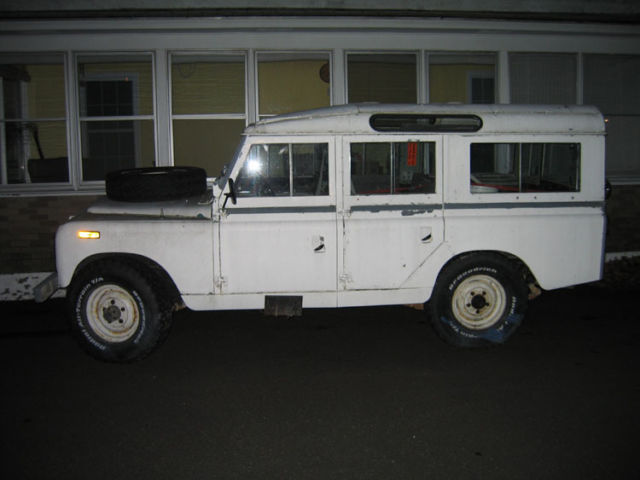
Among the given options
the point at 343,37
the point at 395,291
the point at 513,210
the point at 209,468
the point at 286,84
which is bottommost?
the point at 209,468

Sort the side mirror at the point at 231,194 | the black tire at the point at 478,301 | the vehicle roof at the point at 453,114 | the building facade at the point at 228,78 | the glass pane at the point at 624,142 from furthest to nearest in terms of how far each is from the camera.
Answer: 1. the glass pane at the point at 624,142
2. the building facade at the point at 228,78
3. the black tire at the point at 478,301
4. the vehicle roof at the point at 453,114
5. the side mirror at the point at 231,194

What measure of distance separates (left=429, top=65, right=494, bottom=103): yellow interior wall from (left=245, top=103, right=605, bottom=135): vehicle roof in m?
4.26

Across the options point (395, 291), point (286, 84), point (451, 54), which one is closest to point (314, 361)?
point (395, 291)

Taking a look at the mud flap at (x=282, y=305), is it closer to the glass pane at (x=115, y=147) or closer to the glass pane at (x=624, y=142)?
the glass pane at (x=115, y=147)

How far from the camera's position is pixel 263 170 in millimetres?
5500

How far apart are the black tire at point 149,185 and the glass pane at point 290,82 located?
3.67 m

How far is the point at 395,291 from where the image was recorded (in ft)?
18.5

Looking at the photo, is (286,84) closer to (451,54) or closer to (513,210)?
(451,54)

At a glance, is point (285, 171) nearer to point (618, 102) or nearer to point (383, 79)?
point (383, 79)

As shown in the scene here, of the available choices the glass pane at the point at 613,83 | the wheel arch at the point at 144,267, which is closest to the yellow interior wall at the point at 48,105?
the wheel arch at the point at 144,267

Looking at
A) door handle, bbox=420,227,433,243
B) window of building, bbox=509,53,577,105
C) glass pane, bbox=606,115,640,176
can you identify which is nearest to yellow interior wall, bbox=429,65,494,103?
window of building, bbox=509,53,577,105

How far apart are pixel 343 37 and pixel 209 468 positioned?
6.75 metres

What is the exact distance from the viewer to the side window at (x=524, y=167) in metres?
5.72

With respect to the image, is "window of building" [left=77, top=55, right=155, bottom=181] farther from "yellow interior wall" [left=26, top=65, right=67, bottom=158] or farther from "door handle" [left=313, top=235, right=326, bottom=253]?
"door handle" [left=313, top=235, right=326, bottom=253]
